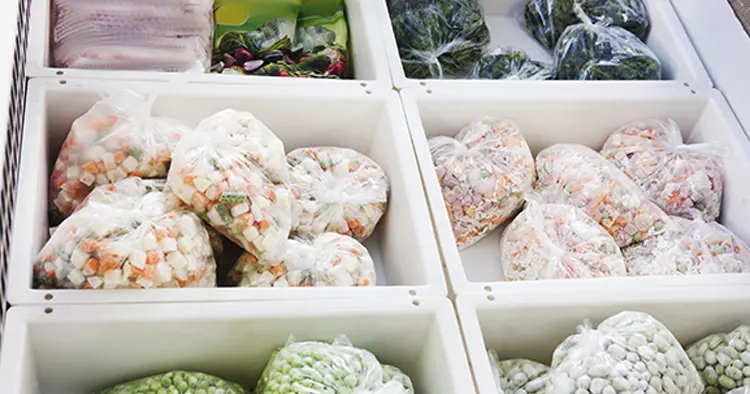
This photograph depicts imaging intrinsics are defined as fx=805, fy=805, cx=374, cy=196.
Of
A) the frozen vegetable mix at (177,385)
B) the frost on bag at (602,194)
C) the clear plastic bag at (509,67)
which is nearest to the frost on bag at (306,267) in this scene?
the frozen vegetable mix at (177,385)

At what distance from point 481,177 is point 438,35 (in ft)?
1.71

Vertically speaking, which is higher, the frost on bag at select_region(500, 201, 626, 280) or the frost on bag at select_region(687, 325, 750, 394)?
the frost on bag at select_region(500, 201, 626, 280)

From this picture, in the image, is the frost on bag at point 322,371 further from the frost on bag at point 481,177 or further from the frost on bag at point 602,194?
the frost on bag at point 602,194

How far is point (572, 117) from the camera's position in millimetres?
1932

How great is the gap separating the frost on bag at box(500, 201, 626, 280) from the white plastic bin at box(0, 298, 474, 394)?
30cm

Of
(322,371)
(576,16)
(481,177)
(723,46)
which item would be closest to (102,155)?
(322,371)

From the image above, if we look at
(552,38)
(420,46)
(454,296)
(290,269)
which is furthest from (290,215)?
(552,38)

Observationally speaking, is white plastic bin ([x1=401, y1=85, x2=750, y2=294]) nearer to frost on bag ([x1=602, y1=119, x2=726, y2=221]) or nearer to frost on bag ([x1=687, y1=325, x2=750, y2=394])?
frost on bag ([x1=602, y1=119, x2=726, y2=221])

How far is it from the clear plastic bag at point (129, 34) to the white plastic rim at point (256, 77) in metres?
0.04

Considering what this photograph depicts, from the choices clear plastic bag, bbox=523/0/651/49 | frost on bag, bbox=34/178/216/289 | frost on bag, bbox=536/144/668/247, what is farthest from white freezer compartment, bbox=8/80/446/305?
clear plastic bag, bbox=523/0/651/49

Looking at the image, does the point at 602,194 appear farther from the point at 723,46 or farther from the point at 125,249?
the point at 125,249

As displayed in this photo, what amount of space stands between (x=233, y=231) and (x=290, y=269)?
13cm

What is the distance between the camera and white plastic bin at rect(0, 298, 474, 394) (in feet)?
4.28

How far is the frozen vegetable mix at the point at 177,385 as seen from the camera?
1.32 meters
